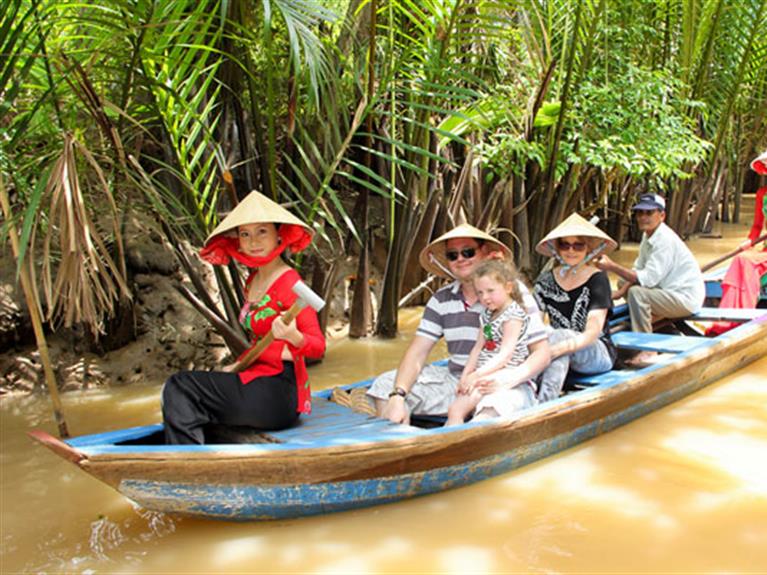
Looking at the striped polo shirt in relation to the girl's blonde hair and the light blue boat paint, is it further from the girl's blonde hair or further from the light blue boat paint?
the light blue boat paint

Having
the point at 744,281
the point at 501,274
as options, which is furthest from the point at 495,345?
the point at 744,281

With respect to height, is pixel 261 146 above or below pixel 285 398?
above

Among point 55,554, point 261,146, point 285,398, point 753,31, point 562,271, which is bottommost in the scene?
point 55,554

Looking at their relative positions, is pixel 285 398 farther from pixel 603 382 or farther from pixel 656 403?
pixel 656 403

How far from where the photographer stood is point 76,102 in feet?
15.1

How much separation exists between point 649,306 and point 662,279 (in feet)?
0.68

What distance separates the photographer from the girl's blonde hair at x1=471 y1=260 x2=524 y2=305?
3.62 m

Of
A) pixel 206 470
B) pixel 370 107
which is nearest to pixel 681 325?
pixel 370 107

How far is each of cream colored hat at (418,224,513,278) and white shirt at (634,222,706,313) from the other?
6.18 ft

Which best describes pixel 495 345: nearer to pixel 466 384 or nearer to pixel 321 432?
pixel 466 384

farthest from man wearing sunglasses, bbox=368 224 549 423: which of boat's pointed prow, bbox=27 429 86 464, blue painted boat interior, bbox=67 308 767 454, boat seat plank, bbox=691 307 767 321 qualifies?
boat seat plank, bbox=691 307 767 321

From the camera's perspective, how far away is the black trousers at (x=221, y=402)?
323cm

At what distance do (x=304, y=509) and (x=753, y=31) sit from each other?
27.4 feet

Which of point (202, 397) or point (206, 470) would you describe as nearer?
point (206, 470)
